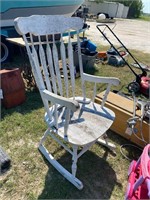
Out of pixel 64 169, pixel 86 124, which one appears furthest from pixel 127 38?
pixel 64 169

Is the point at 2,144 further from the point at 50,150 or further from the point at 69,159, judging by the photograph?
the point at 69,159

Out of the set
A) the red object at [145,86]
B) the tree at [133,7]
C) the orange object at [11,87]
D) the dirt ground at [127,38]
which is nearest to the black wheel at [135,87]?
the red object at [145,86]

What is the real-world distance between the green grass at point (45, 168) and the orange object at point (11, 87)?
0.72ft

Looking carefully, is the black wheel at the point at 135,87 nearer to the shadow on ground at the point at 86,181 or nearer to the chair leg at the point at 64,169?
the shadow on ground at the point at 86,181

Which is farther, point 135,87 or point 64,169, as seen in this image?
point 135,87

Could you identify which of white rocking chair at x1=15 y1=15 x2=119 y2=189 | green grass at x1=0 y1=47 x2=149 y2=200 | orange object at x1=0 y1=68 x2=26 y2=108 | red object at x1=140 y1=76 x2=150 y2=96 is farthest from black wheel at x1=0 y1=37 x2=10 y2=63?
red object at x1=140 y1=76 x2=150 y2=96

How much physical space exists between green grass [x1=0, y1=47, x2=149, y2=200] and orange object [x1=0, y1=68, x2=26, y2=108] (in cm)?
22

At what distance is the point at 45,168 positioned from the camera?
191 centimetres

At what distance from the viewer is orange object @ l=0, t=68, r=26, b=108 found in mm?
2606

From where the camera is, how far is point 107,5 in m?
19.3

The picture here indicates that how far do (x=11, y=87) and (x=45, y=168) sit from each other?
1.28 m

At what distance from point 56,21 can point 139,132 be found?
4.64 ft

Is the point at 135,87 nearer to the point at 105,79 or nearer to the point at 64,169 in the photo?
the point at 105,79

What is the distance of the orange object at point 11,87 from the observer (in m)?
2.61
